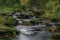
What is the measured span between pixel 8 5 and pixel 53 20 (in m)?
28.1

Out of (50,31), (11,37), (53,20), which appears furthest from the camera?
(53,20)

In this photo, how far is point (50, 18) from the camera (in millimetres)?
40219

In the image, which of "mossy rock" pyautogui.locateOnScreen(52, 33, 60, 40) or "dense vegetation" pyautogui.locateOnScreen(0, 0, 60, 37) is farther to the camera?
"dense vegetation" pyautogui.locateOnScreen(0, 0, 60, 37)

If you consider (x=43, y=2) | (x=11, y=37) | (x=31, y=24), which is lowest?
(x=11, y=37)

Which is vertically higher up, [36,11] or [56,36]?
[36,11]

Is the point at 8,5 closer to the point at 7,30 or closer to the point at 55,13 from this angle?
the point at 55,13

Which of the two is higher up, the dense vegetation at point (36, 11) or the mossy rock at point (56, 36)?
the dense vegetation at point (36, 11)

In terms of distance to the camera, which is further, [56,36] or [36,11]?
[36,11]

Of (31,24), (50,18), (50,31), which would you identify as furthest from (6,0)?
A: (50,31)

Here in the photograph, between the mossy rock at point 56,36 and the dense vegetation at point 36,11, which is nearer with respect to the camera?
the mossy rock at point 56,36

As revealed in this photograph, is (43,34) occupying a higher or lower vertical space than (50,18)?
lower

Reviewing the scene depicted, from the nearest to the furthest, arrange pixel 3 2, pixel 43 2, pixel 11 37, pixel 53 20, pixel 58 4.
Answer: pixel 11 37 < pixel 53 20 < pixel 58 4 < pixel 43 2 < pixel 3 2

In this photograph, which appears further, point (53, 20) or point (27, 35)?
point (53, 20)

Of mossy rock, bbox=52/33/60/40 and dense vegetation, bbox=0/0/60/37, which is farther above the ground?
dense vegetation, bbox=0/0/60/37
